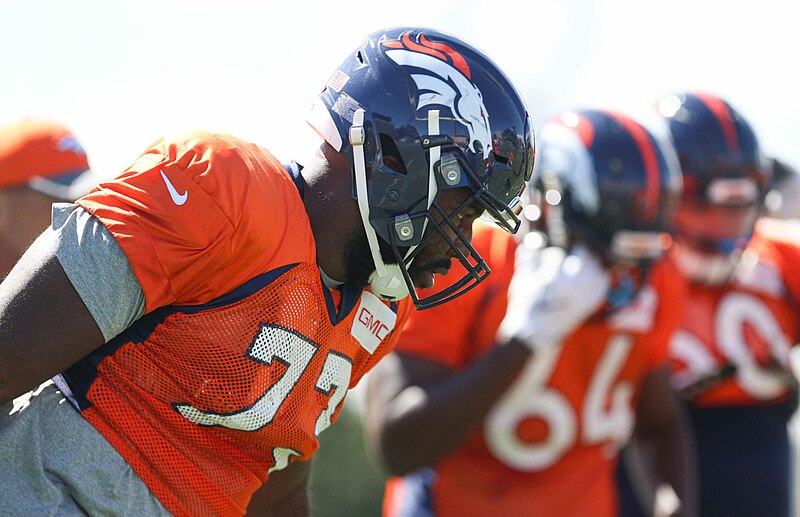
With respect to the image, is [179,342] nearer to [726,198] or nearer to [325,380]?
[325,380]

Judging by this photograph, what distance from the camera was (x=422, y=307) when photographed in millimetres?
2576

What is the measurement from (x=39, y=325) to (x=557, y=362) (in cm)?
243

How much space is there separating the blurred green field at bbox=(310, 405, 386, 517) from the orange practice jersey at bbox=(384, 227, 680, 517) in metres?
3.29

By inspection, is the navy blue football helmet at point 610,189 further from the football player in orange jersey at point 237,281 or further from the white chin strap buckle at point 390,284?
the white chin strap buckle at point 390,284

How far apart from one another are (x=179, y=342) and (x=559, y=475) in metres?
2.15

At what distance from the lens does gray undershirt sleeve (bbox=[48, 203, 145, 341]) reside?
199 centimetres

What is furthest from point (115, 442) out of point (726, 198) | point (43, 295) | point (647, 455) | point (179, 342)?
point (726, 198)

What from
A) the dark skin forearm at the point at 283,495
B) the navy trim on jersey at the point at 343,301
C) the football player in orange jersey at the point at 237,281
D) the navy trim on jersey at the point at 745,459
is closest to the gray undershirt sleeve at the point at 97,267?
the football player in orange jersey at the point at 237,281

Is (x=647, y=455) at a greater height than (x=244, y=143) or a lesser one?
lesser

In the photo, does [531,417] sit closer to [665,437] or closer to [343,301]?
[665,437]

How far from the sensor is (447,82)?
8.07 ft

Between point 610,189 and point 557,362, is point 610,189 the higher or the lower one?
the higher one

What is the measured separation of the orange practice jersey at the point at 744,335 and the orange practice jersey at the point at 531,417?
0.85m

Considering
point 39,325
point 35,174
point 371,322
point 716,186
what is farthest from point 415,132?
point 716,186
